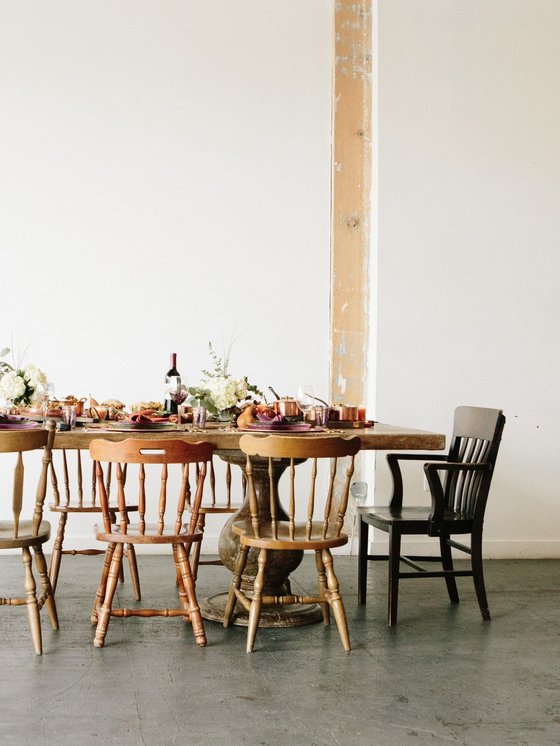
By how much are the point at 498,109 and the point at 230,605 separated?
3.55 metres

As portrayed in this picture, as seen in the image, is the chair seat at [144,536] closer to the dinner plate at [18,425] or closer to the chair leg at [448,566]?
the dinner plate at [18,425]

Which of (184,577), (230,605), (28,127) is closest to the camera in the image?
(184,577)

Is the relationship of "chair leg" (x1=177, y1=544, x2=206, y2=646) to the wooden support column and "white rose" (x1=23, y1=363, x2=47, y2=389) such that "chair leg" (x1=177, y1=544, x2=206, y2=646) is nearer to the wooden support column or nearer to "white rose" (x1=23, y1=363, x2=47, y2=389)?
"white rose" (x1=23, y1=363, x2=47, y2=389)

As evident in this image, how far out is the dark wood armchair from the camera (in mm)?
3863

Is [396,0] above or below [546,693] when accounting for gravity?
above

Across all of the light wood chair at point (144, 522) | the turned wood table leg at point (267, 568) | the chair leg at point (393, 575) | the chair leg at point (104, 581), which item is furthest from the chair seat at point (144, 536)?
the chair leg at point (393, 575)

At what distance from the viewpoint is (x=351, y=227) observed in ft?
18.4

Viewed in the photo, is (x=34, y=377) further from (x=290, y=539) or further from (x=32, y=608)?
(x=290, y=539)

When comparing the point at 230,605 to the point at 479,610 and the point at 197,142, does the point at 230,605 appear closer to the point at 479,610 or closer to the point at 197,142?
the point at 479,610

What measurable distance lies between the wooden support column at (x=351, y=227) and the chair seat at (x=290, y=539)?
6.80ft

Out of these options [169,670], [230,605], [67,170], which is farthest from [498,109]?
[169,670]

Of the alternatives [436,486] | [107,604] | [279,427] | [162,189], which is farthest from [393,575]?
[162,189]

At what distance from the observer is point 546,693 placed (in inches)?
119

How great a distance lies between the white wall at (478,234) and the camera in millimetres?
5465
